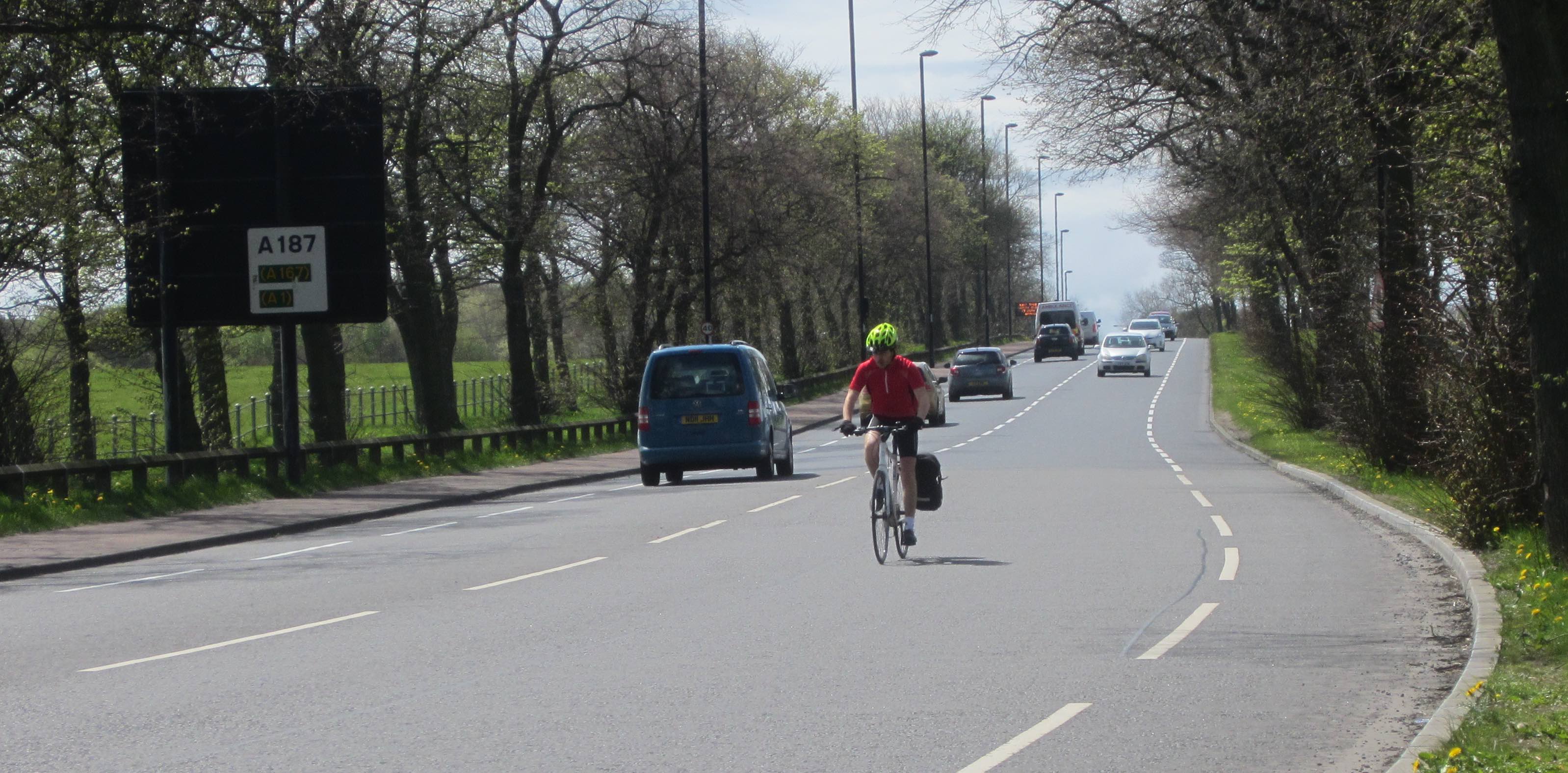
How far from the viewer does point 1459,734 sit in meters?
6.30

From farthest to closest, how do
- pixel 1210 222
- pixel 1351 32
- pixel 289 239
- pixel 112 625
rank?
1. pixel 1210 222
2. pixel 289 239
3. pixel 1351 32
4. pixel 112 625

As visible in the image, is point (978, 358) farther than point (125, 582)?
Yes

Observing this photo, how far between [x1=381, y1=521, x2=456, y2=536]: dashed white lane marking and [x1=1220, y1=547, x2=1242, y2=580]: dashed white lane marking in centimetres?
897

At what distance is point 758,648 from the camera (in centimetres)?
918

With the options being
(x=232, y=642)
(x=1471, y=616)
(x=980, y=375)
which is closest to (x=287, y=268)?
(x=232, y=642)

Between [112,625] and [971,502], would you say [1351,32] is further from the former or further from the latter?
[112,625]

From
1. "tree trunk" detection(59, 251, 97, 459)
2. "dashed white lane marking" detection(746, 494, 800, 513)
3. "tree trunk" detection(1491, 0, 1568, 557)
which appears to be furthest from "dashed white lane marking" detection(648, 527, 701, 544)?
"tree trunk" detection(59, 251, 97, 459)

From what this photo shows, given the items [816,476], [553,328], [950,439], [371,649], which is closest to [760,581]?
[371,649]

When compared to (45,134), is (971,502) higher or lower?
lower

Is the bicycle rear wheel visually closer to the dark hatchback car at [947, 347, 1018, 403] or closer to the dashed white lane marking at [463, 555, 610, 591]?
the dashed white lane marking at [463, 555, 610, 591]

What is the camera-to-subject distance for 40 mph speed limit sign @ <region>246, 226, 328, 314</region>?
24.8 meters

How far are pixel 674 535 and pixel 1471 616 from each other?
817cm

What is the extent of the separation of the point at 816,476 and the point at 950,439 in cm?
1061

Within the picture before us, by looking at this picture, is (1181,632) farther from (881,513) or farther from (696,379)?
(696,379)
